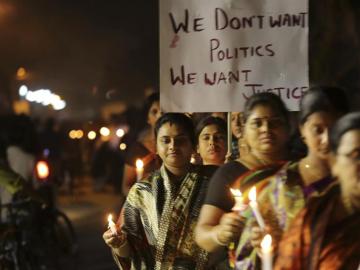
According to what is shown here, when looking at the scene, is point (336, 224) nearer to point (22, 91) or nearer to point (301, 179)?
point (301, 179)

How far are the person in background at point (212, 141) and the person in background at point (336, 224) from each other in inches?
81.1

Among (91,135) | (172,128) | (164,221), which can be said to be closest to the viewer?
(164,221)

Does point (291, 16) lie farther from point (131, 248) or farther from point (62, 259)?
point (62, 259)

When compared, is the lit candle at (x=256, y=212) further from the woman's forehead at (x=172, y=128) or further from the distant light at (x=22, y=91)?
the distant light at (x=22, y=91)

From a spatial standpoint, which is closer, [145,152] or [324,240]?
[324,240]

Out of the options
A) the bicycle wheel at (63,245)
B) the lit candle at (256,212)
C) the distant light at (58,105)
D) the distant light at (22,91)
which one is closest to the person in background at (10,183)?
the bicycle wheel at (63,245)

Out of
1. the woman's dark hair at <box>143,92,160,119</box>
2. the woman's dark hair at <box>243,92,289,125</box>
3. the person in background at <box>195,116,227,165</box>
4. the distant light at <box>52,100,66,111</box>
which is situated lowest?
the person in background at <box>195,116,227,165</box>

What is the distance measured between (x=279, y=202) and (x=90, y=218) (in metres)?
10.7

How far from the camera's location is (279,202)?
261cm

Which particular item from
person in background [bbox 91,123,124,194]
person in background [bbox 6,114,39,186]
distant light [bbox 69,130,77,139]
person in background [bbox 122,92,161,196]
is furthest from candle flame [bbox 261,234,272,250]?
distant light [bbox 69,130,77,139]

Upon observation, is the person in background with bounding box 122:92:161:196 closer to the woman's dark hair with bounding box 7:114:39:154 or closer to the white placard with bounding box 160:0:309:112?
the white placard with bounding box 160:0:309:112

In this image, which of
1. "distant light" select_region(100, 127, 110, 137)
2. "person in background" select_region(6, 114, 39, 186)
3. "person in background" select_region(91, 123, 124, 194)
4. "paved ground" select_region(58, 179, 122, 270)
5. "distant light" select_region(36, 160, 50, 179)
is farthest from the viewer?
"distant light" select_region(100, 127, 110, 137)

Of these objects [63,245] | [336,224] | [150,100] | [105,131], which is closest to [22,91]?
[105,131]

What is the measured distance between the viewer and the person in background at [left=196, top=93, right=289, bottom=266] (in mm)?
3092
